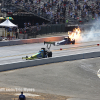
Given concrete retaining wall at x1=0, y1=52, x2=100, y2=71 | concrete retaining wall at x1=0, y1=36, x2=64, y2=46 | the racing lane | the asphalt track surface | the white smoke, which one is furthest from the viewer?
the white smoke

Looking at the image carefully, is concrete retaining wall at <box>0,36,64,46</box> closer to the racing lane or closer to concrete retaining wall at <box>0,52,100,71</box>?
the racing lane

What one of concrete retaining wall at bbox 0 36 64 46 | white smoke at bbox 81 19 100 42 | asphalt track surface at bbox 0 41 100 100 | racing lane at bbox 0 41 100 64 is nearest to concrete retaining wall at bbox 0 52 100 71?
asphalt track surface at bbox 0 41 100 100

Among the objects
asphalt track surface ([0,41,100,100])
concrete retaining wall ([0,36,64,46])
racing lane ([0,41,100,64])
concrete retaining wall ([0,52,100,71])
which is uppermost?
concrete retaining wall ([0,36,64,46])

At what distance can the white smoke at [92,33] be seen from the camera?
4128 centimetres

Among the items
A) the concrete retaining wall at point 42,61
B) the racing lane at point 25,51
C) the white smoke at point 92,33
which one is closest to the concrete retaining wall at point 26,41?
the racing lane at point 25,51

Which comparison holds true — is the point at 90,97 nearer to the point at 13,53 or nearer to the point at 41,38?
the point at 13,53

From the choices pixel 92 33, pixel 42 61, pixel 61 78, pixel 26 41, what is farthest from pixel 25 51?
pixel 92 33

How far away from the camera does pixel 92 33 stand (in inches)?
1722

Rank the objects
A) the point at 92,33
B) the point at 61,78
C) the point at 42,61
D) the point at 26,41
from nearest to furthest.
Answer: the point at 61,78 < the point at 42,61 < the point at 26,41 < the point at 92,33

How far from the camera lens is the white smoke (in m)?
41.3

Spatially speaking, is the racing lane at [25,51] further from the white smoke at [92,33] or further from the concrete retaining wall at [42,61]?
the white smoke at [92,33]

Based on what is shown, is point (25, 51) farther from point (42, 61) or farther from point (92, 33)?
point (92, 33)

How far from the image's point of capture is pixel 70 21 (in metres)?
45.3

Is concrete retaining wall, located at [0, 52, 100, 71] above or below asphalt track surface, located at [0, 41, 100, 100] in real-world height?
above
